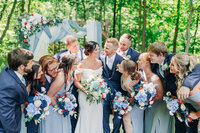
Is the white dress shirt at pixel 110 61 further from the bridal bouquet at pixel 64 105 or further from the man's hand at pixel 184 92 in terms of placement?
the man's hand at pixel 184 92

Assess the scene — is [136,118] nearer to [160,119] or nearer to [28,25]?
[160,119]

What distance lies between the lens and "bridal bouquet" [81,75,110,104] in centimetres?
365

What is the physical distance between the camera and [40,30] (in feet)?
26.8

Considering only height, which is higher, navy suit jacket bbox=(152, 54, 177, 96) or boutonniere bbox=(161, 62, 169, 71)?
boutonniere bbox=(161, 62, 169, 71)

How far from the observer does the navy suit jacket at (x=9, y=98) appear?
2.37m

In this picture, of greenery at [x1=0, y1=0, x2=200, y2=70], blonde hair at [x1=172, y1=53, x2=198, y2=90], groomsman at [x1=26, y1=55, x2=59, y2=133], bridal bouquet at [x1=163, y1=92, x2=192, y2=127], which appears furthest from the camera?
greenery at [x1=0, y1=0, x2=200, y2=70]

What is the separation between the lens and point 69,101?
3.40 m

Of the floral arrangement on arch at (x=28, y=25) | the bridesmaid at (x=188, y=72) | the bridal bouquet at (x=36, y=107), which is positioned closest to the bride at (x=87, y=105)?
the bridal bouquet at (x=36, y=107)

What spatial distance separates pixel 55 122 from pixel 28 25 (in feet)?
18.0

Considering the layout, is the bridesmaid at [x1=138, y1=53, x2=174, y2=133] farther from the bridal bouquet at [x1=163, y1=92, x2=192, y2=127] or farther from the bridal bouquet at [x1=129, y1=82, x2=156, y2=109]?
the bridal bouquet at [x1=163, y1=92, x2=192, y2=127]

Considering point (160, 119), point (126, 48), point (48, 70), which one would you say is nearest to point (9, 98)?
point (48, 70)

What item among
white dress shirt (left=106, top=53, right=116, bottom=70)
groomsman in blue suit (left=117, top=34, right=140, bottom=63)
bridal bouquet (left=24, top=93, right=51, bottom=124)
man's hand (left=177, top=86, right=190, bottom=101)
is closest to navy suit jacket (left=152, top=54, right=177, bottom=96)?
man's hand (left=177, top=86, right=190, bottom=101)

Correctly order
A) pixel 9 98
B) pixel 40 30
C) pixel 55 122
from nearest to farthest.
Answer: pixel 9 98 < pixel 55 122 < pixel 40 30

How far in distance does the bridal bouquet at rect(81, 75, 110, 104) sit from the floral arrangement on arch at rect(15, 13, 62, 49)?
512cm
